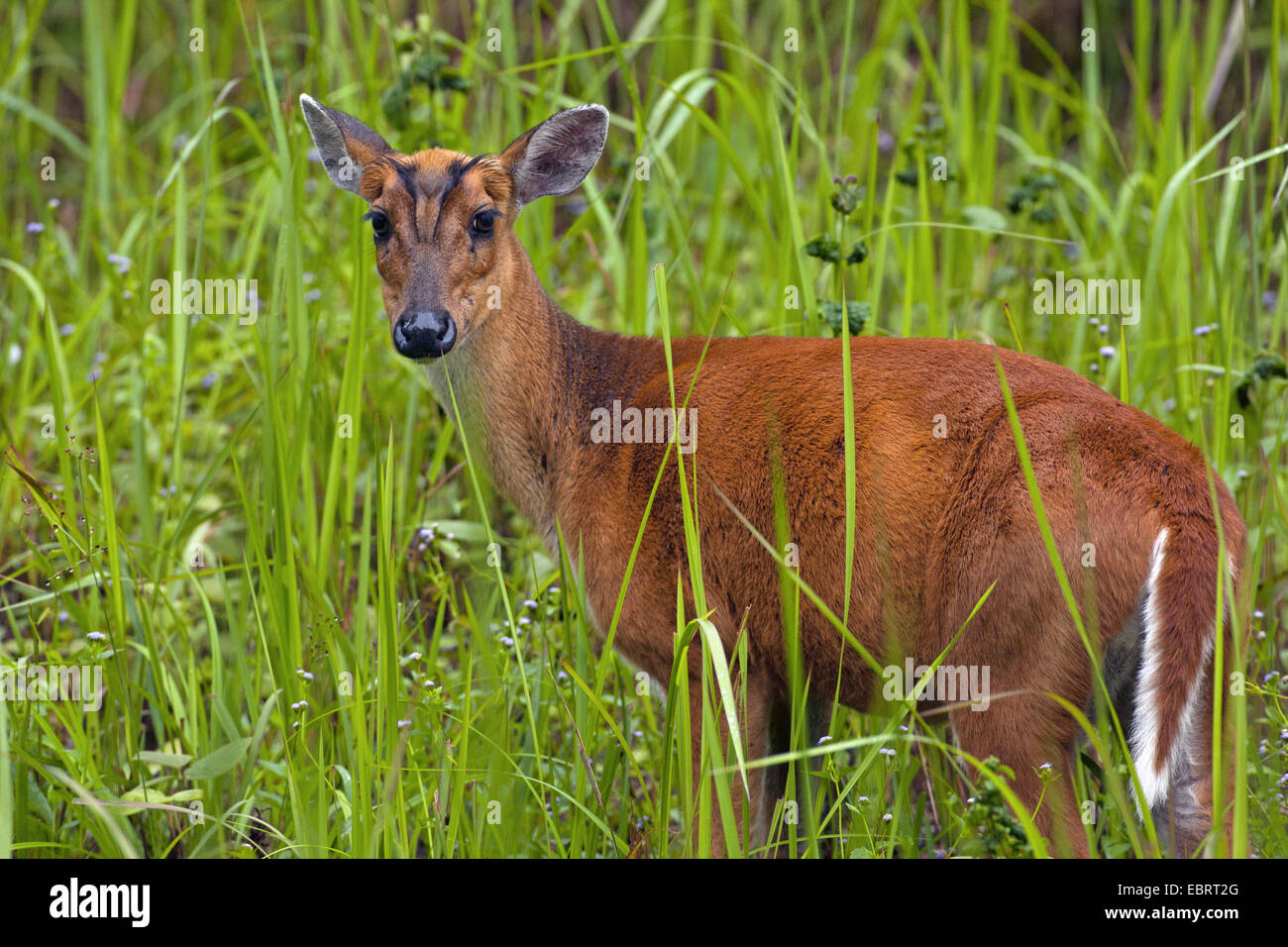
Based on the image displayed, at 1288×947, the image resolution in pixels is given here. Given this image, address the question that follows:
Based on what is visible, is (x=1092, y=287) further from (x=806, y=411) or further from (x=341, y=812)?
(x=341, y=812)

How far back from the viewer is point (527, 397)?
14.6ft

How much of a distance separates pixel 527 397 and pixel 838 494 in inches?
47.5

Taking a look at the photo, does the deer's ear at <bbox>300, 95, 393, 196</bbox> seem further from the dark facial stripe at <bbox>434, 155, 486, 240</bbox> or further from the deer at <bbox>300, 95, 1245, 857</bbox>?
the dark facial stripe at <bbox>434, 155, 486, 240</bbox>

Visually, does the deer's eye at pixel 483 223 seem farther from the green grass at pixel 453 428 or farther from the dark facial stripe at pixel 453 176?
the green grass at pixel 453 428

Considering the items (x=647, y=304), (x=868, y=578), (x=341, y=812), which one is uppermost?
(x=647, y=304)

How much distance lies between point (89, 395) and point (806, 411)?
2.87m

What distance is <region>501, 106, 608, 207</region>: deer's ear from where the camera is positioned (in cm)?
442

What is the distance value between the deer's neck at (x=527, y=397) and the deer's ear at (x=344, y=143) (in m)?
0.67

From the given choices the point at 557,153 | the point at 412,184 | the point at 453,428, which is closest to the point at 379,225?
the point at 412,184

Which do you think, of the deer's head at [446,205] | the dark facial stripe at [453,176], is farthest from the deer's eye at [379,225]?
the dark facial stripe at [453,176]
